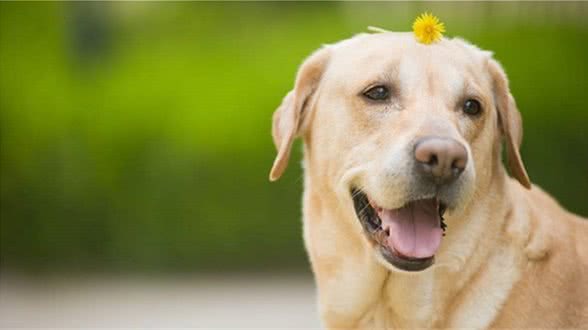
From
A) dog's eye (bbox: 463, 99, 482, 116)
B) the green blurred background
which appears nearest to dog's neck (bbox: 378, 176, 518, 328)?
dog's eye (bbox: 463, 99, 482, 116)

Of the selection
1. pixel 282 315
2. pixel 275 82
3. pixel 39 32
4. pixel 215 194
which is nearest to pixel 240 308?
pixel 282 315

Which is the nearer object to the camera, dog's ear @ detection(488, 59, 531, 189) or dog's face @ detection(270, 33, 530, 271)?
dog's face @ detection(270, 33, 530, 271)

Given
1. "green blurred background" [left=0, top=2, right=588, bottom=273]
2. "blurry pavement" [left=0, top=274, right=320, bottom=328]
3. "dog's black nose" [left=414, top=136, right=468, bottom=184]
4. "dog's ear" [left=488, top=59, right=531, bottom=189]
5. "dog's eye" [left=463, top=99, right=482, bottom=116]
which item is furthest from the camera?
"green blurred background" [left=0, top=2, right=588, bottom=273]

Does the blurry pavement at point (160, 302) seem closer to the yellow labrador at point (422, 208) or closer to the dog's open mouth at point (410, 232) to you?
the yellow labrador at point (422, 208)

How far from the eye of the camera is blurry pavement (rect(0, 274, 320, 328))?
7453 mm

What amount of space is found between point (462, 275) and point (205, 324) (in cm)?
370

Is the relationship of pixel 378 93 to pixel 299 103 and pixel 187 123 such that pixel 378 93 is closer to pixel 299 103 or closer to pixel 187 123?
pixel 299 103

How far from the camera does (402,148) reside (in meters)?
3.57

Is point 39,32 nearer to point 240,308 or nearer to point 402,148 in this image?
point 240,308

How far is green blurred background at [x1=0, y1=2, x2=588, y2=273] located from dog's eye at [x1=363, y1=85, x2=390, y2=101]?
13.8 feet

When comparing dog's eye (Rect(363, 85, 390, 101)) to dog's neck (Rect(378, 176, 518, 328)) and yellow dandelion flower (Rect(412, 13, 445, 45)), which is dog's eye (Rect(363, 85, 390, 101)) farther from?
dog's neck (Rect(378, 176, 518, 328))

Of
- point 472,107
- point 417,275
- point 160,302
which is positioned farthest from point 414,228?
point 160,302

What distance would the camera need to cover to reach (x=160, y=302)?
313 inches

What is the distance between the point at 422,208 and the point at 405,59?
0.53m
